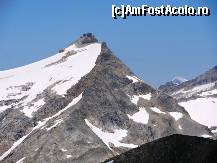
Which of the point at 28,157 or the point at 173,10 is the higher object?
the point at 173,10

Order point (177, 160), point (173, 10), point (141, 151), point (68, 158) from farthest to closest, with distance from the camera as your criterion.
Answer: point (68, 158) → point (173, 10) → point (141, 151) → point (177, 160)

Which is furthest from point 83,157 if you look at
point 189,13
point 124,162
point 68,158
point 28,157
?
point 124,162

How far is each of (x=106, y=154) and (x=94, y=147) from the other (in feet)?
16.0

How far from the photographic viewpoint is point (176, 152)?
5056 centimetres

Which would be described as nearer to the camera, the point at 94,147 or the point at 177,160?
the point at 177,160

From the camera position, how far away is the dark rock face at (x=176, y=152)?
48378 millimetres

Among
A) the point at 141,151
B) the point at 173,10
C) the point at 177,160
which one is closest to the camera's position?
the point at 177,160

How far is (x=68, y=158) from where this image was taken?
19350 cm

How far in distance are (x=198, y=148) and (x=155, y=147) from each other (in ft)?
12.8

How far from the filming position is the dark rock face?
48.4 meters

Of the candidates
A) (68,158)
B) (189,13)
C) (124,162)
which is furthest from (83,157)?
(124,162)

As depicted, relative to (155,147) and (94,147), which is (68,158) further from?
(155,147)

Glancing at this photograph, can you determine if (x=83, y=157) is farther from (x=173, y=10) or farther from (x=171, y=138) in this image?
(x=171, y=138)

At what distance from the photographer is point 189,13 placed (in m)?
94.0
